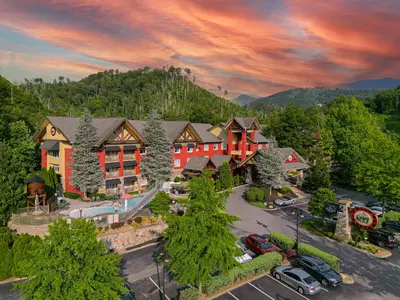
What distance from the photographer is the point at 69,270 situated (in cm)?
1167

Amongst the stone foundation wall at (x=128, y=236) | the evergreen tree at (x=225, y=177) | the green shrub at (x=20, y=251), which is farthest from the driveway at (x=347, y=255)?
the green shrub at (x=20, y=251)

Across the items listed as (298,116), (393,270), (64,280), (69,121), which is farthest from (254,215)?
(298,116)

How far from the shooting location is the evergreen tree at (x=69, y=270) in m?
11.5

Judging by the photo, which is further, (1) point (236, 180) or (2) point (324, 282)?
(1) point (236, 180)

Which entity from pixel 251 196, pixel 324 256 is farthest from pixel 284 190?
pixel 324 256

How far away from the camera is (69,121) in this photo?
4178 cm

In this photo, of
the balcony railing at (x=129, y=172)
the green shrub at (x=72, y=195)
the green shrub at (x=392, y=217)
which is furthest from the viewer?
the balcony railing at (x=129, y=172)

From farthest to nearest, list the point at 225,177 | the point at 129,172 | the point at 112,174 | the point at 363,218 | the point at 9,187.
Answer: the point at 225,177 → the point at 129,172 → the point at 112,174 → the point at 9,187 → the point at 363,218

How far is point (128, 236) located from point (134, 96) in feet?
416

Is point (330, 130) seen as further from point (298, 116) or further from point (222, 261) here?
point (222, 261)

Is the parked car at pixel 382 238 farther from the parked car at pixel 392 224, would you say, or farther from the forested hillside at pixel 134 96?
the forested hillside at pixel 134 96

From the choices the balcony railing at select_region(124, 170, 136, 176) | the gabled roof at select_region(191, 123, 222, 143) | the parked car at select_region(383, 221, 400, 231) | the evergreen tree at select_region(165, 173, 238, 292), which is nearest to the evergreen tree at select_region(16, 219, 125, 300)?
the evergreen tree at select_region(165, 173, 238, 292)

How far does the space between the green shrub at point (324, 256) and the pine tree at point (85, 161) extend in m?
26.5

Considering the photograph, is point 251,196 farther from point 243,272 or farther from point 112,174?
point 112,174
